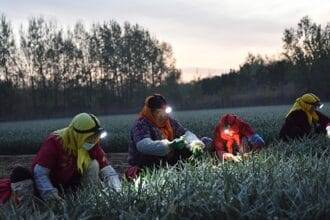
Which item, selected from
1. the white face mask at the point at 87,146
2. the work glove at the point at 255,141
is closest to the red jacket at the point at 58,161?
the white face mask at the point at 87,146

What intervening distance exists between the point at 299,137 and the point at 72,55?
39006 mm

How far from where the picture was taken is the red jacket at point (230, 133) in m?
7.39

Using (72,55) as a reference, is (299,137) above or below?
below

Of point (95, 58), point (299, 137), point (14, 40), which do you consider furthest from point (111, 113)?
point (299, 137)

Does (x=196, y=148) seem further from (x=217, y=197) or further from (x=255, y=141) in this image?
(x=217, y=197)

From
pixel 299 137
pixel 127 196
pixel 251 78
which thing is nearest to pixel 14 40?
pixel 251 78

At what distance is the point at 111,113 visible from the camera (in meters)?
44.2

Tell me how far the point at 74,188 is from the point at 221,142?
270cm

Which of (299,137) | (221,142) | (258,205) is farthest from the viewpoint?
(299,137)

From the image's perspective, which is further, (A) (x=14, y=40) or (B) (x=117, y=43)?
(B) (x=117, y=43)

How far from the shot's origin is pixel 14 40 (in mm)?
43156

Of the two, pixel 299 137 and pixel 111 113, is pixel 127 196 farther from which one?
pixel 111 113

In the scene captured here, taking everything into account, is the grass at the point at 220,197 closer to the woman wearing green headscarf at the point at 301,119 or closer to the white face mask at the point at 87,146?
the white face mask at the point at 87,146

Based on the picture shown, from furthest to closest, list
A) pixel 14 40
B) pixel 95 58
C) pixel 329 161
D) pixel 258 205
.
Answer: pixel 95 58 → pixel 14 40 → pixel 329 161 → pixel 258 205
